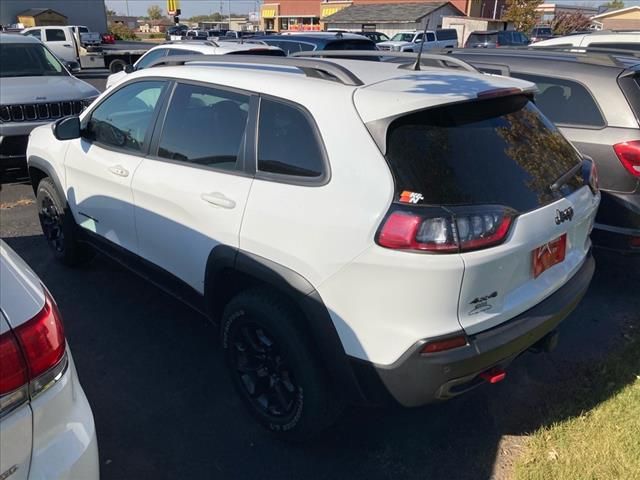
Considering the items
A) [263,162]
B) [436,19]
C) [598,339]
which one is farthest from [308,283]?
[436,19]

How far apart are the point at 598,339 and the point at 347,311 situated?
2.38m

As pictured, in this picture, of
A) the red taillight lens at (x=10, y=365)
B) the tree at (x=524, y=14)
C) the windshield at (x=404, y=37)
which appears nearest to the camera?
the red taillight lens at (x=10, y=365)

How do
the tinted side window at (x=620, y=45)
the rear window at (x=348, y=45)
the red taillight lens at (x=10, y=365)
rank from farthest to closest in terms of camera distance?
the rear window at (x=348, y=45)
the tinted side window at (x=620, y=45)
the red taillight lens at (x=10, y=365)

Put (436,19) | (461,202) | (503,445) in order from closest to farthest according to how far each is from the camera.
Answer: (461,202)
(503,445)
(436,19)

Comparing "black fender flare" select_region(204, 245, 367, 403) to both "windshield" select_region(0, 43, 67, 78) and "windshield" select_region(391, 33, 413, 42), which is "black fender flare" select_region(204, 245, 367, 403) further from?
"windshield" select_region(391, 33, 413, 42)

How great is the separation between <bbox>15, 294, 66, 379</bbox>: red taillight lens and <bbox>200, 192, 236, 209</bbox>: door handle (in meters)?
1.10

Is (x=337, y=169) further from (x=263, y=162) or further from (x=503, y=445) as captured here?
(x=503, y=445)

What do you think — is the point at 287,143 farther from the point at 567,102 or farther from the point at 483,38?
the point at 483,38

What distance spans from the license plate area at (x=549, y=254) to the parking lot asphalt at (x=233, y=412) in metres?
0.95

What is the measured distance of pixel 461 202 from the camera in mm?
2102

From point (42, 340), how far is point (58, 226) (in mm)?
3296

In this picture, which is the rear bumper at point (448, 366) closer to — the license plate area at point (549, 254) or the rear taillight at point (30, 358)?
the license plate area at point (549, 254)

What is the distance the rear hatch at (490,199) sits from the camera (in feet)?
6.77

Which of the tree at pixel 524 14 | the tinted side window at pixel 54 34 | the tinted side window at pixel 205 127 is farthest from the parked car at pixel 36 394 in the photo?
the tree at pixel 524 14
